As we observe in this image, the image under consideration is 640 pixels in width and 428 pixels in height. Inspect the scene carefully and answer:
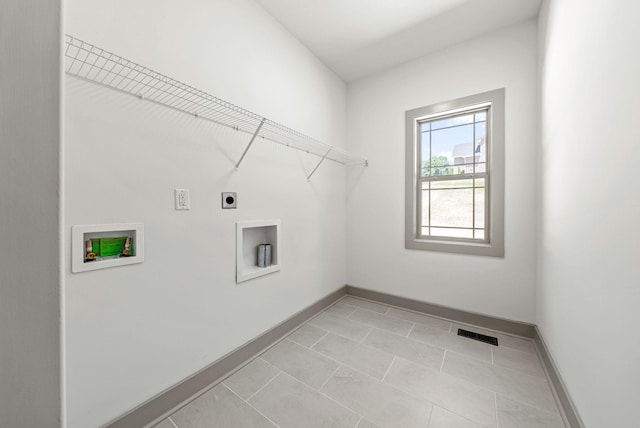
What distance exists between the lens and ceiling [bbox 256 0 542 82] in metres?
1.86

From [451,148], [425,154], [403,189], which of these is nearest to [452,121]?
[451,148]

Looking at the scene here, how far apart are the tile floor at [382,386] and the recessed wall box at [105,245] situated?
0.88 m

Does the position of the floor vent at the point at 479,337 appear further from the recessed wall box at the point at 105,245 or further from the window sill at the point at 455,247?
the recessed wall box at the point at 105,245

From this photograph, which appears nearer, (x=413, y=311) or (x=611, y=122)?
(x=611, y=122)

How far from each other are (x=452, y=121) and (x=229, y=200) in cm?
230

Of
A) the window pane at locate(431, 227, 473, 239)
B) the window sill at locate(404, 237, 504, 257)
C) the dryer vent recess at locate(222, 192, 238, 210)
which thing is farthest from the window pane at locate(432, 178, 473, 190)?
the dryer vent recess at locate(222, 192, 238, 210)

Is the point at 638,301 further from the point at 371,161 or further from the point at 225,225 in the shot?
the point at 371,161

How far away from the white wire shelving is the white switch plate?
41 cm

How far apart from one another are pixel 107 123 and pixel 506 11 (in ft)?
9.40

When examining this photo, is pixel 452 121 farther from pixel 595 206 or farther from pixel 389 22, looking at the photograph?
pixel 595 206

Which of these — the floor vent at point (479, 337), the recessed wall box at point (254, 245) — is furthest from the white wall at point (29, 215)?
the floor vent at point (479, 337)

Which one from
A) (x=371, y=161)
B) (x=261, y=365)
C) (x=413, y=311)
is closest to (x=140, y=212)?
(x=261, y=365)

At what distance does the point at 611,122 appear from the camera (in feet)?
3.07

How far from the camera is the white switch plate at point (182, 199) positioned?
1.36 m
